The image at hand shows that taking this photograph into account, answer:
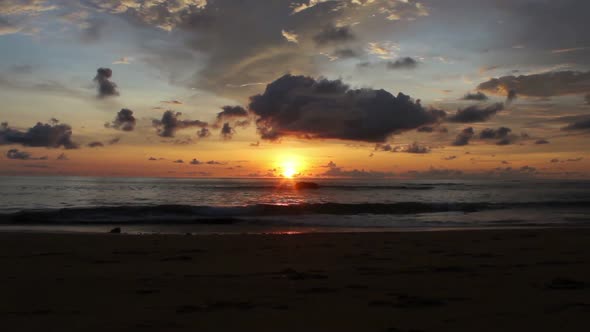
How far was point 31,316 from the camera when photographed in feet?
15.0

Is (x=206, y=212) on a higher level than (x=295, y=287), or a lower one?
lower

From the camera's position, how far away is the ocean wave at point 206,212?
2266 cm

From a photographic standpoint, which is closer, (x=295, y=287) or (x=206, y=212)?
(x=295, y=287)

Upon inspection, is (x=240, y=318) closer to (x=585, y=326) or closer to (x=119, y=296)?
(x=119, y=296)

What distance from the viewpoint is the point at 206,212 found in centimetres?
2808

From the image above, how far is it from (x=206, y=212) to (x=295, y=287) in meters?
22.9

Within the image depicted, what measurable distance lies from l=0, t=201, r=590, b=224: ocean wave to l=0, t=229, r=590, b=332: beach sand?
42.4 feet

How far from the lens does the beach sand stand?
4.36m

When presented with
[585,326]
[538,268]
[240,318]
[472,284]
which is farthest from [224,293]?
[538,268]

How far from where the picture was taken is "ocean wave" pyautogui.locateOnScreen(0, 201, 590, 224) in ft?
74.4

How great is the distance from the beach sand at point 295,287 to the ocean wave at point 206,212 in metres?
12.9

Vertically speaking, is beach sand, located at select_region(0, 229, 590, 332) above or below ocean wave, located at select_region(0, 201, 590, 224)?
above

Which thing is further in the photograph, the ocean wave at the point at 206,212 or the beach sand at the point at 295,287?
the ocean wave at the point at 206,212

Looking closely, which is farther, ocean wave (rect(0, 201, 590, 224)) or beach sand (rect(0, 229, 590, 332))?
ocean wave (rect(0, 201, 590, 224))
